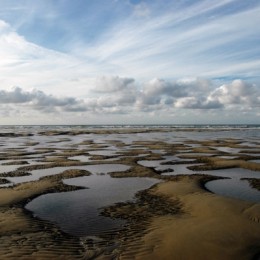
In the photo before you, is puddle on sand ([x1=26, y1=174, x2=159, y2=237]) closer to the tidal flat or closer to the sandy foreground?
the tidal flat

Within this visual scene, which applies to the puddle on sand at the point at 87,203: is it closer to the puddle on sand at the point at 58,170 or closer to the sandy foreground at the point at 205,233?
the sandy foreground at the point at 205,233

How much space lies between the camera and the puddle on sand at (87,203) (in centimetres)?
1316

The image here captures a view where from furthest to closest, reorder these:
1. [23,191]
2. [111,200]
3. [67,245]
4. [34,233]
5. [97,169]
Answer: [97,169]
[23,191]
[111,200]
[34,233]
[67,245]

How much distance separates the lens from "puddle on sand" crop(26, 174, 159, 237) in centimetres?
1316

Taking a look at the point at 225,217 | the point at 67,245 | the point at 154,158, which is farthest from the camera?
the point at 154,158

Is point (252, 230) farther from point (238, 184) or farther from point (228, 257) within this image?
point (238, 184)

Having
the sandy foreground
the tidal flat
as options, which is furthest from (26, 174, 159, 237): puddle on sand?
the sandy foreground

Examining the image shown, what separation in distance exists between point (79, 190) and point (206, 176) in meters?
9.42

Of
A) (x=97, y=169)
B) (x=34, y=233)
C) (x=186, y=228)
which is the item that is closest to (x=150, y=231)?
(x=186, y=228)

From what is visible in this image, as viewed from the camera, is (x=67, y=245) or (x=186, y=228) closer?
(x=67, y=245)

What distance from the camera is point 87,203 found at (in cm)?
1670

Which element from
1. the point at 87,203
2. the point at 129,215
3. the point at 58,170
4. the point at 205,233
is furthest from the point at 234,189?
the point at 58,170

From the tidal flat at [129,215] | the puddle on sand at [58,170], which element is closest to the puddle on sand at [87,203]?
the tidal flat at [129,215]

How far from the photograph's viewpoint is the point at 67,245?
11.1 metres
